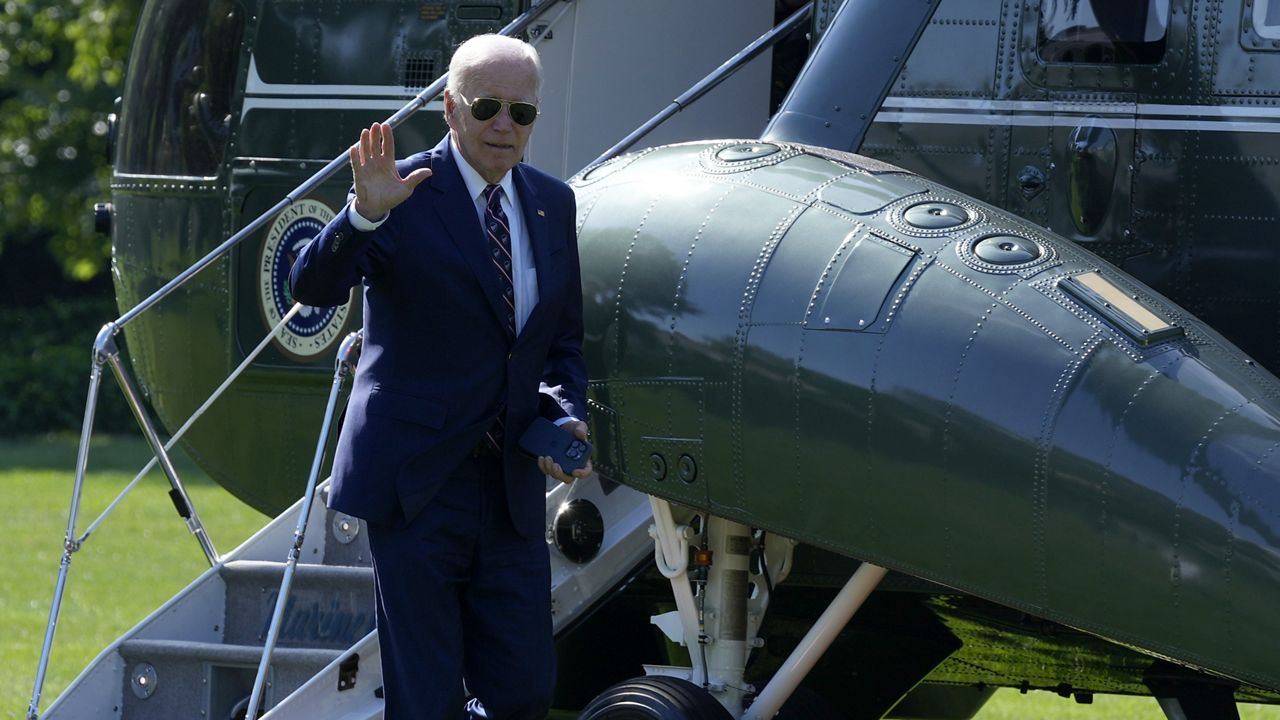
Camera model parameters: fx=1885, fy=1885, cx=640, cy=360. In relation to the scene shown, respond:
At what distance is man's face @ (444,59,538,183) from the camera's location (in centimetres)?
444

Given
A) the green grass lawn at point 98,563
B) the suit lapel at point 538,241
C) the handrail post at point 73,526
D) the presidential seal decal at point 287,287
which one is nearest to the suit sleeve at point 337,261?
the suit lapel at point 538,241

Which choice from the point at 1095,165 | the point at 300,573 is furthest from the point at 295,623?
the point at 1095,165

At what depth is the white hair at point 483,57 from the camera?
446cm

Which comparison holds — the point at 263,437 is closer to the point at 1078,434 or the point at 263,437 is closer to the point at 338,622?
the point at 338,622

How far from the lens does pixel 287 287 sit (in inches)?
290

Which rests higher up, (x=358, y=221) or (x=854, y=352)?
(x=358, y=221)

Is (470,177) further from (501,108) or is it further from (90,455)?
(90,455)

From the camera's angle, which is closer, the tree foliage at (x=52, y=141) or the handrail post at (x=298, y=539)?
the handrail post at (x=298, y=539)

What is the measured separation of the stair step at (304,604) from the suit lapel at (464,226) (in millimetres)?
2004

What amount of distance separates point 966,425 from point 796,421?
468 mm

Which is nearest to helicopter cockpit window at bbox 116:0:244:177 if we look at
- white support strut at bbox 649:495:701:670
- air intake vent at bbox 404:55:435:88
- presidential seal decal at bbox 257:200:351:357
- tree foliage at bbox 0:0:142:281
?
presidential seal decal at bbox 257:200:351:357

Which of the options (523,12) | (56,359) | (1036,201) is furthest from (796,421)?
(56,359)

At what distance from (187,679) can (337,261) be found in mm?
2412

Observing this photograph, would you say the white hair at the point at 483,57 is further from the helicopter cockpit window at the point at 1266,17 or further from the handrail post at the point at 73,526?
the helicopter cockpit window at the point at 1266,17
